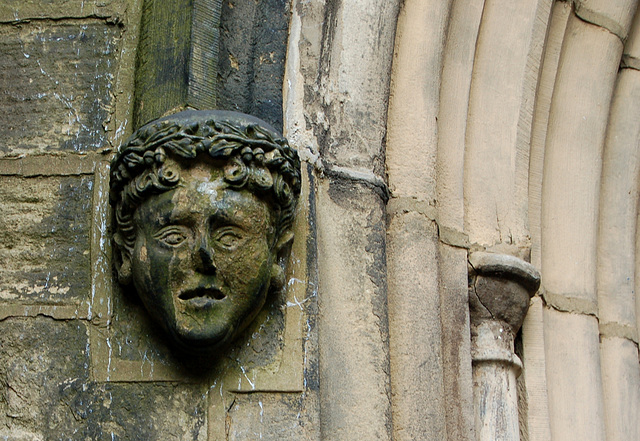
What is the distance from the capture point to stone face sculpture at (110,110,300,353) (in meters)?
1.99

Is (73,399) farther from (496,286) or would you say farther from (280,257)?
(496,286)

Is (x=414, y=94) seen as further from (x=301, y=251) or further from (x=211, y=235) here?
(x=211, y=235)

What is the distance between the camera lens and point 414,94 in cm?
255

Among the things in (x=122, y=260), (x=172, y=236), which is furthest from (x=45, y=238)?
(x=172, y=236)

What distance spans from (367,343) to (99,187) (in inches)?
26.1

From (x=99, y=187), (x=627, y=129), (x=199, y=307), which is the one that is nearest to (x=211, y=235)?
(x=199, y=307)

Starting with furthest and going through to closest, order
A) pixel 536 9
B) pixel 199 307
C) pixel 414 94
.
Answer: pixel 536 9 → pixel 414 94 → pixel 199 307

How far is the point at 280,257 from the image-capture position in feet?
7.19

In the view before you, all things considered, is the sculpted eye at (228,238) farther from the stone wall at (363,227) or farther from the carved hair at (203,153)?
Answer: the stone wall at (363,227)

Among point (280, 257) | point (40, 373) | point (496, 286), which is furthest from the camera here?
point (496, 286)

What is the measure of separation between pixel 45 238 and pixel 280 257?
1.64 feet

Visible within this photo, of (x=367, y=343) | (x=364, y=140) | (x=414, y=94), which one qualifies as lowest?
(x=367, y=343)

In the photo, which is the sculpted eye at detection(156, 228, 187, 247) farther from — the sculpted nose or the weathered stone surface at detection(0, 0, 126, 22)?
the weathered stone surface at detection(0, 0, 126, 22)

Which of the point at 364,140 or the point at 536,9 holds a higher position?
the point at 536,9
